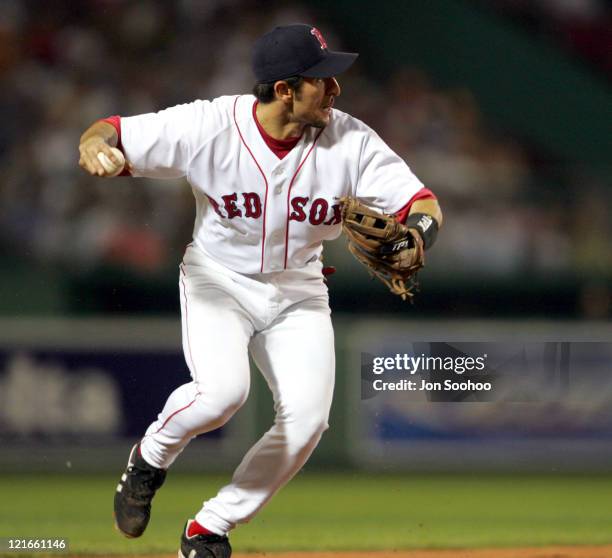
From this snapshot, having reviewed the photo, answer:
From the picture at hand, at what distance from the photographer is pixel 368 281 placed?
7.30 metres

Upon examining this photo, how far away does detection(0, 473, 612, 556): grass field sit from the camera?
5.48m

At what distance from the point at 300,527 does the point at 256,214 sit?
2376 mm

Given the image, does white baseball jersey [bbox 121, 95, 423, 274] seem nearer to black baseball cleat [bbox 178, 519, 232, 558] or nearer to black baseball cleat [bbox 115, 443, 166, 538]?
black baseball cleat [bbox 115, 443, 166, 538]

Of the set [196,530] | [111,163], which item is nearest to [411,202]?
[111,163]

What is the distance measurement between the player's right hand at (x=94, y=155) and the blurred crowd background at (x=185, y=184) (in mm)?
3329

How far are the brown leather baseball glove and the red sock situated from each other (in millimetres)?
1139

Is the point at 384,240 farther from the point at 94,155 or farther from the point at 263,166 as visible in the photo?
the point at 94,155

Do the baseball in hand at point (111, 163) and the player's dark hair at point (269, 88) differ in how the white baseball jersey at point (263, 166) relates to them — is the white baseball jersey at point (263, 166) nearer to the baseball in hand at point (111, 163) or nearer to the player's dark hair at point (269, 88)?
the player's dark hair at point (269, 88)

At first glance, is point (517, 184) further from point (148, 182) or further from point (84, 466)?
point (84, 466)

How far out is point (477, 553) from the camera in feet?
16.5

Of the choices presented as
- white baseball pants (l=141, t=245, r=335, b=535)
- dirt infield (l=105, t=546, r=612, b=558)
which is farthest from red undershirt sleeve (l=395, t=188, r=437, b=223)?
dirt infield (l=105, t=546, r=612, b=558)

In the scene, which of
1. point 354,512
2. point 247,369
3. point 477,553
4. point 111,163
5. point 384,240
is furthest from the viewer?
point 354,512

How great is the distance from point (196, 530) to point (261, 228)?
3.73ft

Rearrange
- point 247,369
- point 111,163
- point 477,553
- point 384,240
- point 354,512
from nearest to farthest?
point 111,163 < point 384,240 < point 247,369 < point 477,553 < point 354,512
